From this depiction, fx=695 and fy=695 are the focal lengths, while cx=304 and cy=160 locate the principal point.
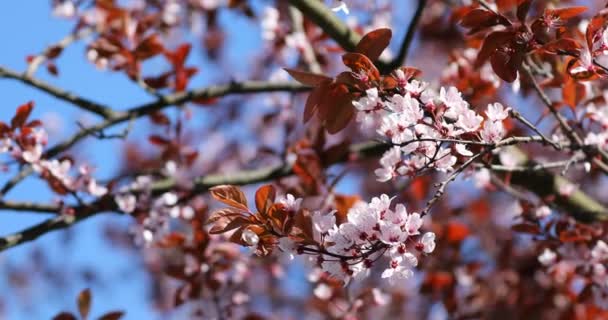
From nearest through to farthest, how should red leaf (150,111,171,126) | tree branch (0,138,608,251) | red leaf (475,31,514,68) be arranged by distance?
red leaf (475,31,514,68) < tree branch (0,138,608,251) < red leaf (150,111,171,126)

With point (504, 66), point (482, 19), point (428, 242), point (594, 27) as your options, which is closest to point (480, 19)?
point (482, 19)

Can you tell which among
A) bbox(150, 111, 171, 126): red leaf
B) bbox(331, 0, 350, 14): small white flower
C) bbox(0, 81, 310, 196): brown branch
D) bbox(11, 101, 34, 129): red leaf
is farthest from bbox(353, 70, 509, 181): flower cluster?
bbox(150, 111, 171, 126): red leaf

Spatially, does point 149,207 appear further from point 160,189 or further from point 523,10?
point 523,10

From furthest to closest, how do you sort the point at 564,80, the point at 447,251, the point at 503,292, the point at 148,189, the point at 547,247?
the point at 503,292 → the point at 447,251 → the point at 148,189 → the point at 547,247 → the point at 564,80

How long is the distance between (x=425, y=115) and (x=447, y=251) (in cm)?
163

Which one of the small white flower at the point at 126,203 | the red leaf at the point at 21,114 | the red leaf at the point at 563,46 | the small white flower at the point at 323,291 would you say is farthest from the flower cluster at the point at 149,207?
the red leaf at the point at 563,46

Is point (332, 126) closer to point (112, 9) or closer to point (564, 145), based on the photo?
point (564, 145)

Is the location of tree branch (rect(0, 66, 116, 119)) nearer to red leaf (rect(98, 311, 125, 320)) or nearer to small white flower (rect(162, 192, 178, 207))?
small white flower (rect(162, 192, 178, 207))

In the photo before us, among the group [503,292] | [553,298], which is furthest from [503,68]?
[503,292]

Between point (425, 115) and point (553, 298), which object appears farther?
point (553, 298)

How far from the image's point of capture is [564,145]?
172cm

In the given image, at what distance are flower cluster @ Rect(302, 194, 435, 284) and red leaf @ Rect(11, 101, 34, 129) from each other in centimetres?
101

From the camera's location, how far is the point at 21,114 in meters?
1.93

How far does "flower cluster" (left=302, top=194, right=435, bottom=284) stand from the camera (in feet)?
4.14
